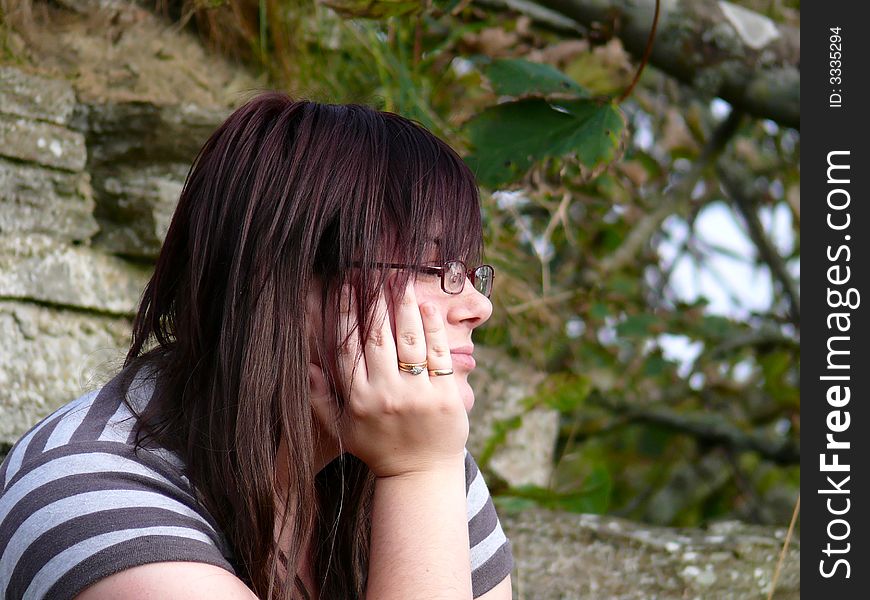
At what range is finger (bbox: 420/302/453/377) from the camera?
4.29ft

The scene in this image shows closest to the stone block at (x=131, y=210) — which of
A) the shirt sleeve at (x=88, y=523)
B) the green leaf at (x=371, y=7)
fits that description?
the green leaf at (x=371, y=7)

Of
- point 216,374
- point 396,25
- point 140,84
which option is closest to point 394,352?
point 216,374

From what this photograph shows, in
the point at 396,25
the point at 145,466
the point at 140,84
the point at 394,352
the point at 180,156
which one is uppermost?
the point at 396,25

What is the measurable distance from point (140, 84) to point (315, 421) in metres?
1.13

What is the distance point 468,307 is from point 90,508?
0.55m

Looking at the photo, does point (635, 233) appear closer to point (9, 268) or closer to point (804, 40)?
point (804, 40)

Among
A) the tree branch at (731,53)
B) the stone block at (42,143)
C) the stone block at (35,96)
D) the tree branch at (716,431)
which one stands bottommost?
the tree branch at (716,431)

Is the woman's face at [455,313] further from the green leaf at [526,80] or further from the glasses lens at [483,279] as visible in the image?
the green leaf at [526,80]

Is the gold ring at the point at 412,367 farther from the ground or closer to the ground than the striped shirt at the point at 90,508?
farther from the ground

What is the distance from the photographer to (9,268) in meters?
1.83

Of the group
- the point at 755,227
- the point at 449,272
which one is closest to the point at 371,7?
the point at 449,272

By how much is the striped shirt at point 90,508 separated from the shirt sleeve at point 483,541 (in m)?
0.46

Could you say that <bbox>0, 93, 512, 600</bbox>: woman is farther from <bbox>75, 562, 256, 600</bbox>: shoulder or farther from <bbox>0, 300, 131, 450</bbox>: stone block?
<bbox>0, 300, 131, 450</bbox>: stone block

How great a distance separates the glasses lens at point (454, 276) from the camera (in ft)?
4.37
